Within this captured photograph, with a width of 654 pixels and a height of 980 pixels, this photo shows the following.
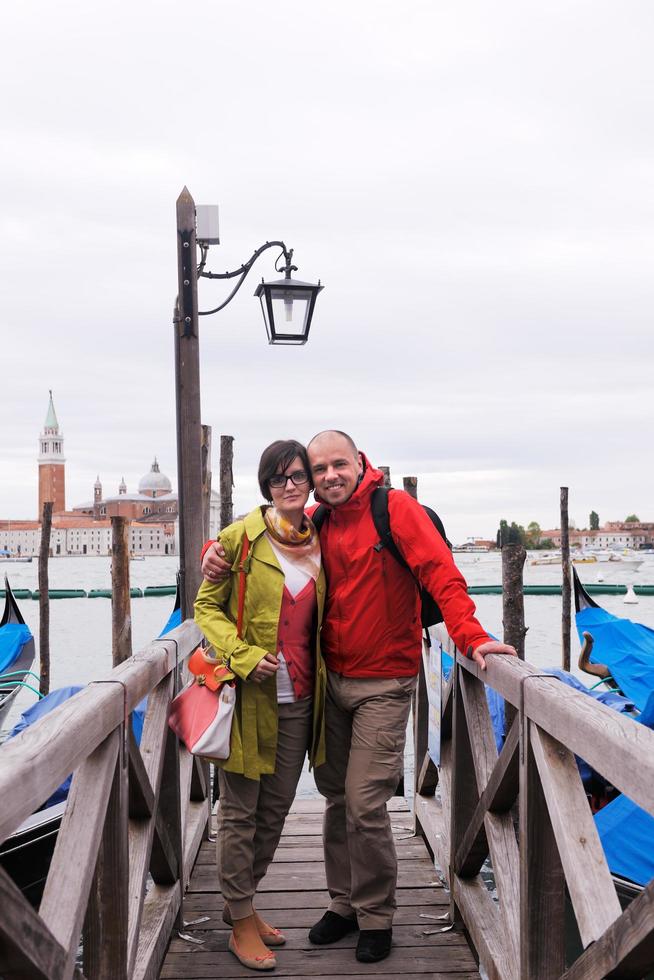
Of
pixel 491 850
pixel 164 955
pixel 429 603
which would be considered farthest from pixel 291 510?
pixel 164 955

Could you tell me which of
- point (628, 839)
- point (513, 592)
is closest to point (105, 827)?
point (628, 839)

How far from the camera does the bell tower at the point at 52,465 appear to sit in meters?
123

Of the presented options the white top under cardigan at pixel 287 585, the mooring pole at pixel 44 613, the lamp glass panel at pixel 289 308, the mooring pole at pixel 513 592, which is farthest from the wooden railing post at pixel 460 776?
the mooring pole at pixel 44 613

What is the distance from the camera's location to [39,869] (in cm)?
496

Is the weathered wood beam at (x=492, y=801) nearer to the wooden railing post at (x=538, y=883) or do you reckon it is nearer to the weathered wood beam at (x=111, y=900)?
the wooden railing post at (x=538, y=883)

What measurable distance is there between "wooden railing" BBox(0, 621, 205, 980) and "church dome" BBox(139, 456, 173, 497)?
395 feet

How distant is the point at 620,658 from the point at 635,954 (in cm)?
670

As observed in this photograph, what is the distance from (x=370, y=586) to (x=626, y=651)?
5.69 meters

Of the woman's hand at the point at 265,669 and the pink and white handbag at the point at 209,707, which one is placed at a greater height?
the woman's hand at the point at 265,669

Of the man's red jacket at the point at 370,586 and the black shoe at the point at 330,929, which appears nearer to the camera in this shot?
the man's red jacket at the point at 370,586

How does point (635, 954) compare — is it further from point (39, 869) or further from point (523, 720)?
point (39, 869)

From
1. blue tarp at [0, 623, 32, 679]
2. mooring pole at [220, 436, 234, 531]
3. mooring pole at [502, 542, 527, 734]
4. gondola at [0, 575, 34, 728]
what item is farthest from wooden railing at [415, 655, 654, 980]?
mooring pole at [220, 436, 234, 531]

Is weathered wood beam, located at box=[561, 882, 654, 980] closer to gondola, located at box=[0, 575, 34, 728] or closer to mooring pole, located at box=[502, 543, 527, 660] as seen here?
mooring pole, located at box=[502, 543, 527, 660]

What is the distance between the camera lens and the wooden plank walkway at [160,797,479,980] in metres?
2.85
